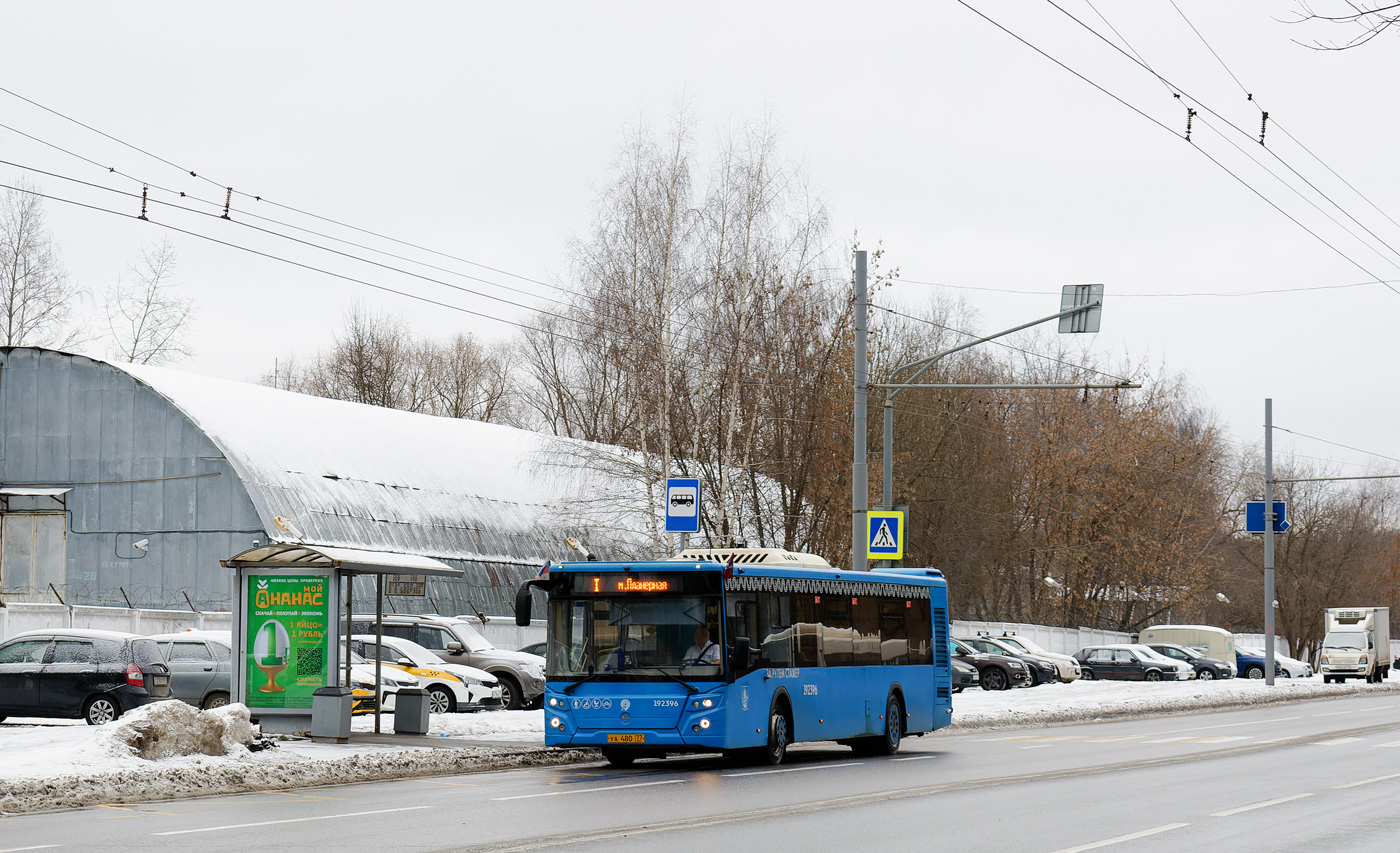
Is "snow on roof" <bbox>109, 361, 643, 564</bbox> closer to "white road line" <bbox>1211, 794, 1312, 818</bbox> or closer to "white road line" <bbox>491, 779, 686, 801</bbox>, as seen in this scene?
"white road line" <bbox>491, 779, 686, 801</bbox>

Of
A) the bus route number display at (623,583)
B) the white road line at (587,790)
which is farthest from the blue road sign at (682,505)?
the white road line at (587,790)

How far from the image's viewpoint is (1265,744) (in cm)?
2392

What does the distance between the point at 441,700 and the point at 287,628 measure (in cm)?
859

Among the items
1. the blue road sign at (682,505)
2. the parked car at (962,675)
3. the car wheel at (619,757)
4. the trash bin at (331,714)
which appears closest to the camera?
the trash bin at (331,714)

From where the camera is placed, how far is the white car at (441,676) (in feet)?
95.5

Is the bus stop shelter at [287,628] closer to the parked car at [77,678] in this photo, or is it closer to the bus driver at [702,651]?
the bus driver at [702,651]

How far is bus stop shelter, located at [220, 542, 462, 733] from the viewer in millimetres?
20656

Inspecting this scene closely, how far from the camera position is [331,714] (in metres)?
20.3


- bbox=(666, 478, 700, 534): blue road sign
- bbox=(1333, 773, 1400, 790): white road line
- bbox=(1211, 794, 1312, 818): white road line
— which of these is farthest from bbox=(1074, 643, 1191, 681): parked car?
bbox=(1211, 794, 1312, 818): white road line

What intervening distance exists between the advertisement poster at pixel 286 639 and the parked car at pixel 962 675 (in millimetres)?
27687

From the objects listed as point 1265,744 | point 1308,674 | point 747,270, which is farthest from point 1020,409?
point 1265,744

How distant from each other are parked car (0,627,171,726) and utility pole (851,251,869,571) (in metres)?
11.7

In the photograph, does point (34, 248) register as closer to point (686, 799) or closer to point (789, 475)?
point (789, 475)

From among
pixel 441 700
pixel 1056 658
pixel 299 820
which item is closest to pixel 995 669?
pixel 1056 658
